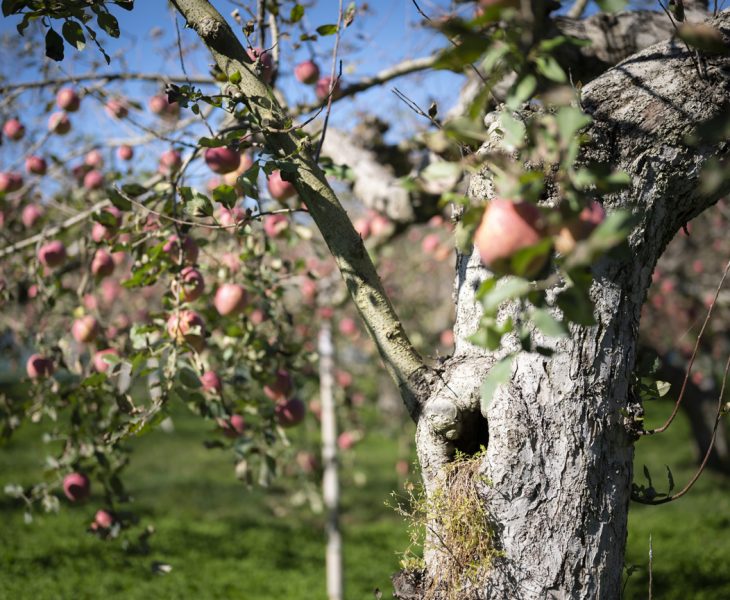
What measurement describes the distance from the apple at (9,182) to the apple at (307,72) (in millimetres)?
1417

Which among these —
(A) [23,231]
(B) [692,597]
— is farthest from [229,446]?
(B) [692,597]

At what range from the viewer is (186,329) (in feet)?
6.39

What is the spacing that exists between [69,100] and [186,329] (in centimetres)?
176

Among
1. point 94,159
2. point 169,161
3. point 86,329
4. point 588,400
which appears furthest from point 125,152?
point 588,400

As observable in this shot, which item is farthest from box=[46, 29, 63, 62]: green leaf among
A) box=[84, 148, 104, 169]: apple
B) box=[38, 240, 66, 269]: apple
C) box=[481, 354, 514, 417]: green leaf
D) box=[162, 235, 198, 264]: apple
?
box=[84, 148, 104, 169]: apple

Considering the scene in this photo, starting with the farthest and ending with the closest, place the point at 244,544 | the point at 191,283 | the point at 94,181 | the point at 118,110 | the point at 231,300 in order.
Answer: the point at 244,544 < the point at 94,181 < the point at 118,110 < the point at 231,300 < the point at 191,283

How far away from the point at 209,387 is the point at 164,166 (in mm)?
1113

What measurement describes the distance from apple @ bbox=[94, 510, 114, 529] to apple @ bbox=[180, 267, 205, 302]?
86 cm

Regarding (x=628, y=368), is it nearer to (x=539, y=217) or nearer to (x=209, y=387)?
(x=539, y=217)

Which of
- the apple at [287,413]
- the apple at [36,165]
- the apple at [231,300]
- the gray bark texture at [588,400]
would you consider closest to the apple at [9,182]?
the apple at [36,165]

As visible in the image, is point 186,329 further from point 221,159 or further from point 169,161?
point 169,161

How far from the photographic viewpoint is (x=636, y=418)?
4.97 ft

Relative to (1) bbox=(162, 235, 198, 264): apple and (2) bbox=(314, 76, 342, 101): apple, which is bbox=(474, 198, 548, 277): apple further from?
(2) bbox=(314, 76, 342, 101): apple

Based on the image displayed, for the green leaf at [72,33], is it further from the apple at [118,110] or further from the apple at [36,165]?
the apple at [36,165]
